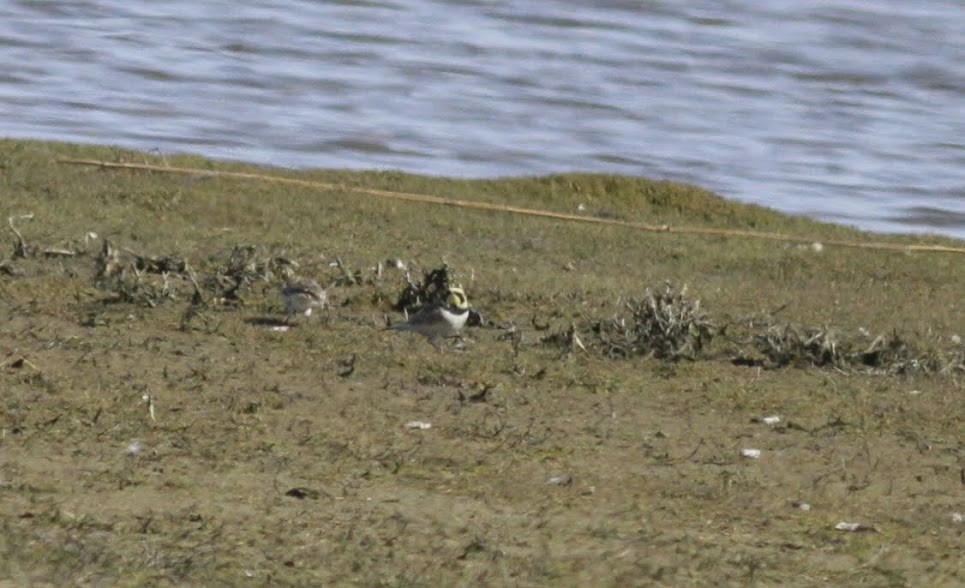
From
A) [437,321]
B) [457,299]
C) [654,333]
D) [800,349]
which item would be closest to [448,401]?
[437,321]

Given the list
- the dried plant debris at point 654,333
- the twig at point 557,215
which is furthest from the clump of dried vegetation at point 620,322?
the twig at point 557,215

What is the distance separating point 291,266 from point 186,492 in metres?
2.46

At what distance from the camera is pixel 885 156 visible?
14078mm

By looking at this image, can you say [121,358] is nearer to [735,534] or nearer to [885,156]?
[735,534]

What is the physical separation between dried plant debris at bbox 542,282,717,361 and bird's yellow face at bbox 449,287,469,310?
0.28 m

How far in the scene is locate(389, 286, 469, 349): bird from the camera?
20.7 feet

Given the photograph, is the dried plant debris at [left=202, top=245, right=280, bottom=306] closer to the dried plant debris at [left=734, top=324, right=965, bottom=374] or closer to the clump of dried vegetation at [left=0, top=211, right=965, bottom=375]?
the clump of dried vegetation at [left=0, top=211, right=965, bottom=375]

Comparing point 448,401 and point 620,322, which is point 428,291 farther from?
point 448,401

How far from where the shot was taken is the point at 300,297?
653 cm

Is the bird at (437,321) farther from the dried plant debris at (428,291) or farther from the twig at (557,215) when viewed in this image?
the twig at (557,215)

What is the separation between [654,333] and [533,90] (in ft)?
29.6

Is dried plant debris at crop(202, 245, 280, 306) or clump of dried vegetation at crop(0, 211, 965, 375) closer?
clump of dried vegetation at crop(0, 211, 965, 375)

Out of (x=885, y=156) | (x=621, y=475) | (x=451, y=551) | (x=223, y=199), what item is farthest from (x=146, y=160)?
(x=885, y=156)

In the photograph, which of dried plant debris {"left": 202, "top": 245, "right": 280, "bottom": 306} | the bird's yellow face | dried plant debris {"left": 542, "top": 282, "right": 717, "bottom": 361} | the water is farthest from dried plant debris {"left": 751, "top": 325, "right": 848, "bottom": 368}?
the water
